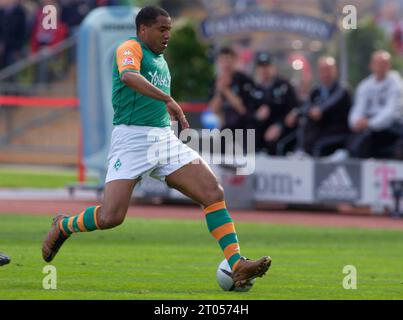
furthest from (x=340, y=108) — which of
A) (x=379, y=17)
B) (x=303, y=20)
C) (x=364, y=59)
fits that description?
(x=379, y=17)

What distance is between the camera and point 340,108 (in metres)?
19.2

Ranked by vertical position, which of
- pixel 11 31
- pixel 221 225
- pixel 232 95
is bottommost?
pixel 221 225

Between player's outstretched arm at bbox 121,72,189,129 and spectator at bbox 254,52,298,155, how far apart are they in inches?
439

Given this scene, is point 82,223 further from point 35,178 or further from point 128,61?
point 35,178

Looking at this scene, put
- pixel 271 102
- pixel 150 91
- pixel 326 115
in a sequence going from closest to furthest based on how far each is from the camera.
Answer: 1. pixel 150 91
2. pixel 326 115
3. pixel 271 102

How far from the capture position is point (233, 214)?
1847cm

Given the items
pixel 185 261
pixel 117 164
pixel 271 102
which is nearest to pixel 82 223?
pixel 117 164

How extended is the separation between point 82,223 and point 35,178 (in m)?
16.0

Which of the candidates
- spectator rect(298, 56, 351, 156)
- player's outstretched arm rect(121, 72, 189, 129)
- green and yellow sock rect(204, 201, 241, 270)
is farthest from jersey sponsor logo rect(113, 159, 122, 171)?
spectator rect(298, 56, 351, 156)

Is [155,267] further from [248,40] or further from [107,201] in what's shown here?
[248,40]

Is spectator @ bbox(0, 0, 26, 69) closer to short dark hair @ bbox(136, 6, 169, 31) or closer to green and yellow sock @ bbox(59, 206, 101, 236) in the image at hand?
green and yellow sock @ bbox(59, 206, 101, 236)

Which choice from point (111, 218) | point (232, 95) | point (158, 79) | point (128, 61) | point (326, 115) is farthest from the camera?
point (232, 95)

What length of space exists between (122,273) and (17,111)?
19.2 m
